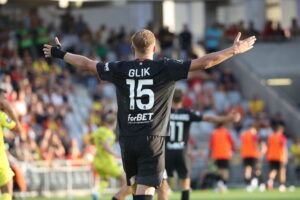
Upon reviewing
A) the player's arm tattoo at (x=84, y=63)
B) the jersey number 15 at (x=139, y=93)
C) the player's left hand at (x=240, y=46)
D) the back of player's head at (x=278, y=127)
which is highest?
the player's left hand at (x=240, y=46)

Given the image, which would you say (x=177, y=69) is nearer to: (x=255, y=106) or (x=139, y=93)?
(x=139, y=93)

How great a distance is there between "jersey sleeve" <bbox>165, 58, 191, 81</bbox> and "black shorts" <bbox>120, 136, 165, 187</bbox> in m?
0.69

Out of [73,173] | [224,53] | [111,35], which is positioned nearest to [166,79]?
[224,53]

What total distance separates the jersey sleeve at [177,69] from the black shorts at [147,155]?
688 mm

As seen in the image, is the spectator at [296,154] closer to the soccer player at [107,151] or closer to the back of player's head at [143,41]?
the soccer player at [107,151]

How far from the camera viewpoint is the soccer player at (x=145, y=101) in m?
10.2

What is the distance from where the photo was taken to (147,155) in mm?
10266

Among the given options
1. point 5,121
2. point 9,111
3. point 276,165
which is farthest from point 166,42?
point 5,121

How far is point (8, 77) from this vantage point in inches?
1049

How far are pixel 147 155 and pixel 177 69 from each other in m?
0.97

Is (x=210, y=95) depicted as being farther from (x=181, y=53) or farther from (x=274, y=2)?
(x=274, y=2)

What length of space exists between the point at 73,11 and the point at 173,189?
12.9 meters

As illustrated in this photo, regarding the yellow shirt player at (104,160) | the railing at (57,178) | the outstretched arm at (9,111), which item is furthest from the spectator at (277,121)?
the outstretched arm at (9,111)

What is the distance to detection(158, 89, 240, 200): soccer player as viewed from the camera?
15.3m
